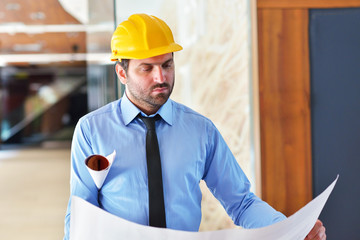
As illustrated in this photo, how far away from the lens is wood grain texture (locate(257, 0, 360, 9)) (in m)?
3.07

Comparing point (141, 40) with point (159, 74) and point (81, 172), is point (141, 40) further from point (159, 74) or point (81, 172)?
point (81, 172)

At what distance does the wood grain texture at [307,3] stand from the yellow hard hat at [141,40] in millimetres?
1947

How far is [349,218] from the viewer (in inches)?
125

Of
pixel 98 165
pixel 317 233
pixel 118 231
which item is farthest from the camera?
→ pixel 98 165

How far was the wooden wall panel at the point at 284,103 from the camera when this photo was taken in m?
3.11

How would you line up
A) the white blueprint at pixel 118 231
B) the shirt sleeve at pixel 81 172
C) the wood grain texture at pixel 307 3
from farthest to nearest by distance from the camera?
the wood grain texture at pixel 307 3, the shirt sleeve at pixel 81 172, the white blueprint at pixel 118 231

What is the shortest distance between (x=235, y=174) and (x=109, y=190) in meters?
0.45

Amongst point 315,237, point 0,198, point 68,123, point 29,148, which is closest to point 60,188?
point 0,198

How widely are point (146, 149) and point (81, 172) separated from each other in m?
0.23

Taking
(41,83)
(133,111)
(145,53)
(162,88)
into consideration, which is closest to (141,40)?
(145,53)

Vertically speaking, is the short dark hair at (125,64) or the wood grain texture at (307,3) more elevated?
the wood grain texture at (307,3)

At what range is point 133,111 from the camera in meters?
1.44

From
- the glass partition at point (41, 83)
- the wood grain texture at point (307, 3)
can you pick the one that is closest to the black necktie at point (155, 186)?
the wood grain texture at point (307, 3)

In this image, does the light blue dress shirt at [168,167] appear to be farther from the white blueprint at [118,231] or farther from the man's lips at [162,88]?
the white blueprint at [118,231]
